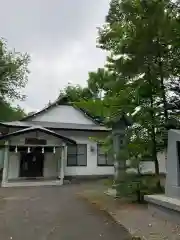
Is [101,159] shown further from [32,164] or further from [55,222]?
[55,222]

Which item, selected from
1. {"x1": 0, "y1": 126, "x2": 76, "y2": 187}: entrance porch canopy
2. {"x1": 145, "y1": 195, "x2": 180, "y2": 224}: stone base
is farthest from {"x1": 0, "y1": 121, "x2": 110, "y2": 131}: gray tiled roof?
{"x1": 145, "y1": 195, "x2": 180, "y2": 224}: stone base

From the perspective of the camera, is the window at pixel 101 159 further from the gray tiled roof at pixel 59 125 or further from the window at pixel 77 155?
the gray tiled roof at pixel 59 125

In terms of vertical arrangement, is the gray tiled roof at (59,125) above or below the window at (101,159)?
above

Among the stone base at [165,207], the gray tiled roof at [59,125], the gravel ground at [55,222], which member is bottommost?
the gravel ground at [55,222]

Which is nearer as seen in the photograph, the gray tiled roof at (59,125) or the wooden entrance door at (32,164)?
the wooden entrance door at (32,164)

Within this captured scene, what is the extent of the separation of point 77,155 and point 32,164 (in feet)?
10.7

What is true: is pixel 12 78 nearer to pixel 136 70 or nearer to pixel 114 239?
pixel 136 70

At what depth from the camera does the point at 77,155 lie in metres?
19.8

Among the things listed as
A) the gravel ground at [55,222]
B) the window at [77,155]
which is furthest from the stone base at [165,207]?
the window at [77,155]

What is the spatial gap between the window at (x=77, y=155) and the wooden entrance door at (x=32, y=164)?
6.54 ft

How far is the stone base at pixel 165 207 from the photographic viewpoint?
6473 millimetres

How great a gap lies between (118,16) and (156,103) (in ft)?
16.0

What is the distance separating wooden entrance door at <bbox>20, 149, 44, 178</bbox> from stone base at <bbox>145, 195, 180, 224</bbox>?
1215 centimetres

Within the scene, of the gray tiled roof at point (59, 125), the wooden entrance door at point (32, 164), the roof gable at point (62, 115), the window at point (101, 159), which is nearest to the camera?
the wooden entrance door at point (32, 164)
